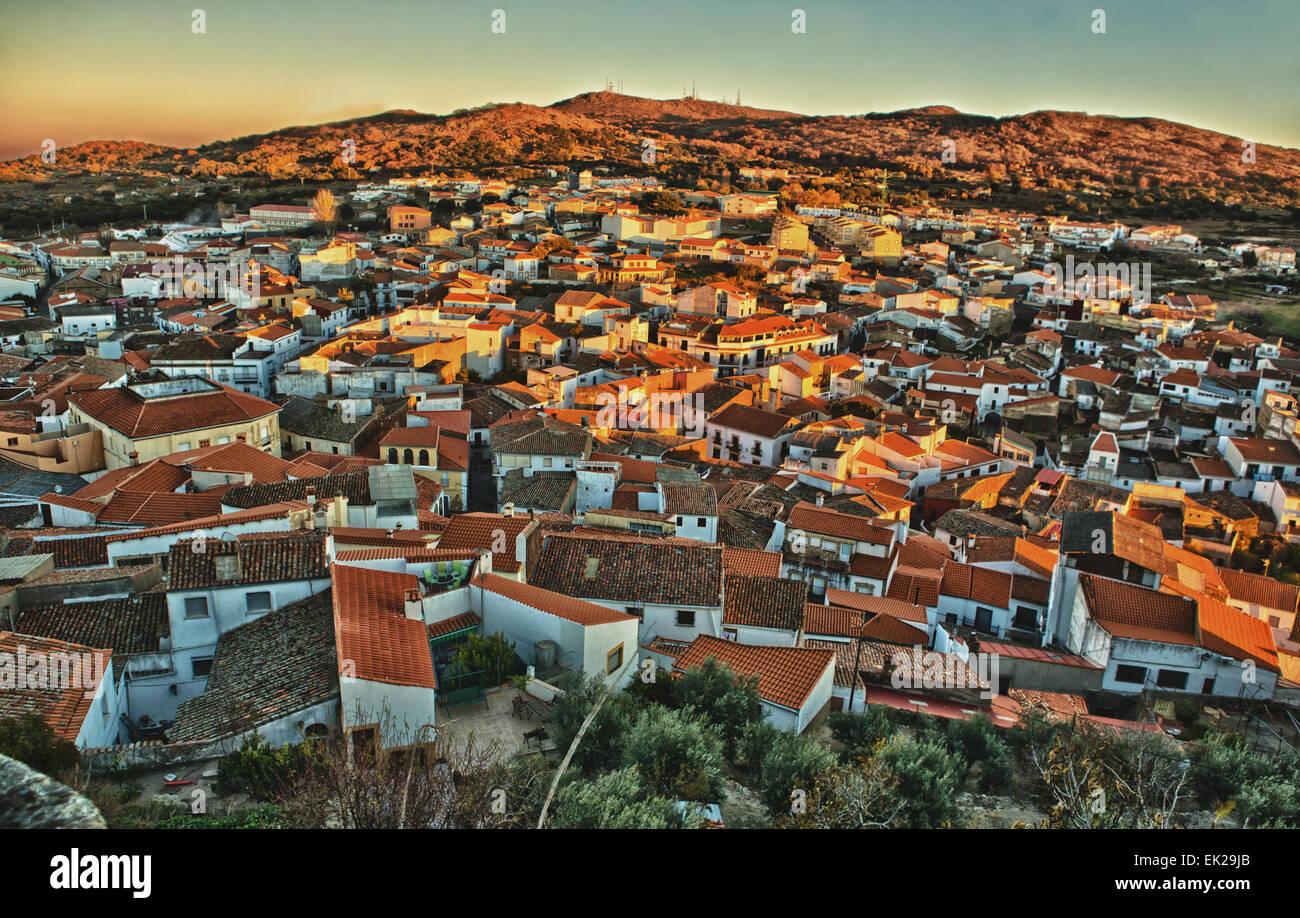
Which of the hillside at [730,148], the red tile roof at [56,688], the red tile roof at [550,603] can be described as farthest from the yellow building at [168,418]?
the hillside at [730,148]

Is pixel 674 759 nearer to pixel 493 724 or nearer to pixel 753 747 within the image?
pixel 753 747

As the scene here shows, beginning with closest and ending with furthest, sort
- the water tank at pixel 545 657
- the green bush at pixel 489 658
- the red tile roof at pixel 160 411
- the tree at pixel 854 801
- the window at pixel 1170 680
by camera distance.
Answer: the tree at pixel 854 801 < the green bush at pixel 489 658 < the water tank at pixel 545 657 < the window at pixel 1170 680 < the red tile roof at pixel 160 411

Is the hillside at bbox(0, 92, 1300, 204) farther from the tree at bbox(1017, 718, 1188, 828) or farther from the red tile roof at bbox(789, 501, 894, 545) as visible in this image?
the tree at bbox(1017, 718, 1188, 828)

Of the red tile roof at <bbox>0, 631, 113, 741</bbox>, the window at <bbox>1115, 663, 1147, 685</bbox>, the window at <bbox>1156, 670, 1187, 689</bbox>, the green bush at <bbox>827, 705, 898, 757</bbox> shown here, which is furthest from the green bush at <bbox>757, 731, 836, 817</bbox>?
the window at <bbox>1156, 670, 1187, 689</bbox>

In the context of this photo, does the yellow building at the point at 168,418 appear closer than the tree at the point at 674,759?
No

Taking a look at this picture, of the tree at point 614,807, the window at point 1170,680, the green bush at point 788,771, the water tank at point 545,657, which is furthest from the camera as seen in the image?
the window at point 1170,680

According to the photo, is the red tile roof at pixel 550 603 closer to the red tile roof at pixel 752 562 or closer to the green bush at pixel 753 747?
the green bush at pixel 753 747
